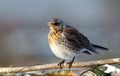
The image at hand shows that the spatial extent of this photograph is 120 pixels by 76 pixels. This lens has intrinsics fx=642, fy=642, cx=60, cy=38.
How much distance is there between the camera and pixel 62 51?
→ 5270 mm

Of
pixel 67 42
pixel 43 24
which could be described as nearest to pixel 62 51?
pixel 67 42

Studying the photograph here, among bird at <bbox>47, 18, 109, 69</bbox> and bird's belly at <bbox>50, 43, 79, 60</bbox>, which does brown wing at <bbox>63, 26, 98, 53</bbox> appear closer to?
bird at <bbox>47, 18, 109, 69</bbox>

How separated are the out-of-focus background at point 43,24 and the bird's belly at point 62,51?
128 inches

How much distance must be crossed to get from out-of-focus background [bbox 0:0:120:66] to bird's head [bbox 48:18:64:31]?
3.26 meters

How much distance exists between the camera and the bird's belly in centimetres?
524

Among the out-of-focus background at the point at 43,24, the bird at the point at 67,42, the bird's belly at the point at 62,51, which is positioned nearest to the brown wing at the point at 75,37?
the bird at the point at 67,42

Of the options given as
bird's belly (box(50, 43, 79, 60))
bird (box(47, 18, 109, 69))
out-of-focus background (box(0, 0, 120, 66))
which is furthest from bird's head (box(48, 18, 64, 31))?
→ out-of-focus background (box(0, 0, 120, 66))

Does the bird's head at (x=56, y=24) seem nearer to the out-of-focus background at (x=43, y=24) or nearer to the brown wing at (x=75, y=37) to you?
the brown wing at (x=75, y=37)

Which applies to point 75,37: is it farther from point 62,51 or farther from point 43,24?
point 43,24

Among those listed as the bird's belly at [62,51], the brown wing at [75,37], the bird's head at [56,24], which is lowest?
the bird's belly at [62,51]

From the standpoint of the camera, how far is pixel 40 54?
1052 centimetres

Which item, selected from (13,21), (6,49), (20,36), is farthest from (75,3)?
(6,49)

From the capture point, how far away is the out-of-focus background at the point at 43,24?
10375 millimetres

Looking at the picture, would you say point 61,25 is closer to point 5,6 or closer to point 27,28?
point 27,28
